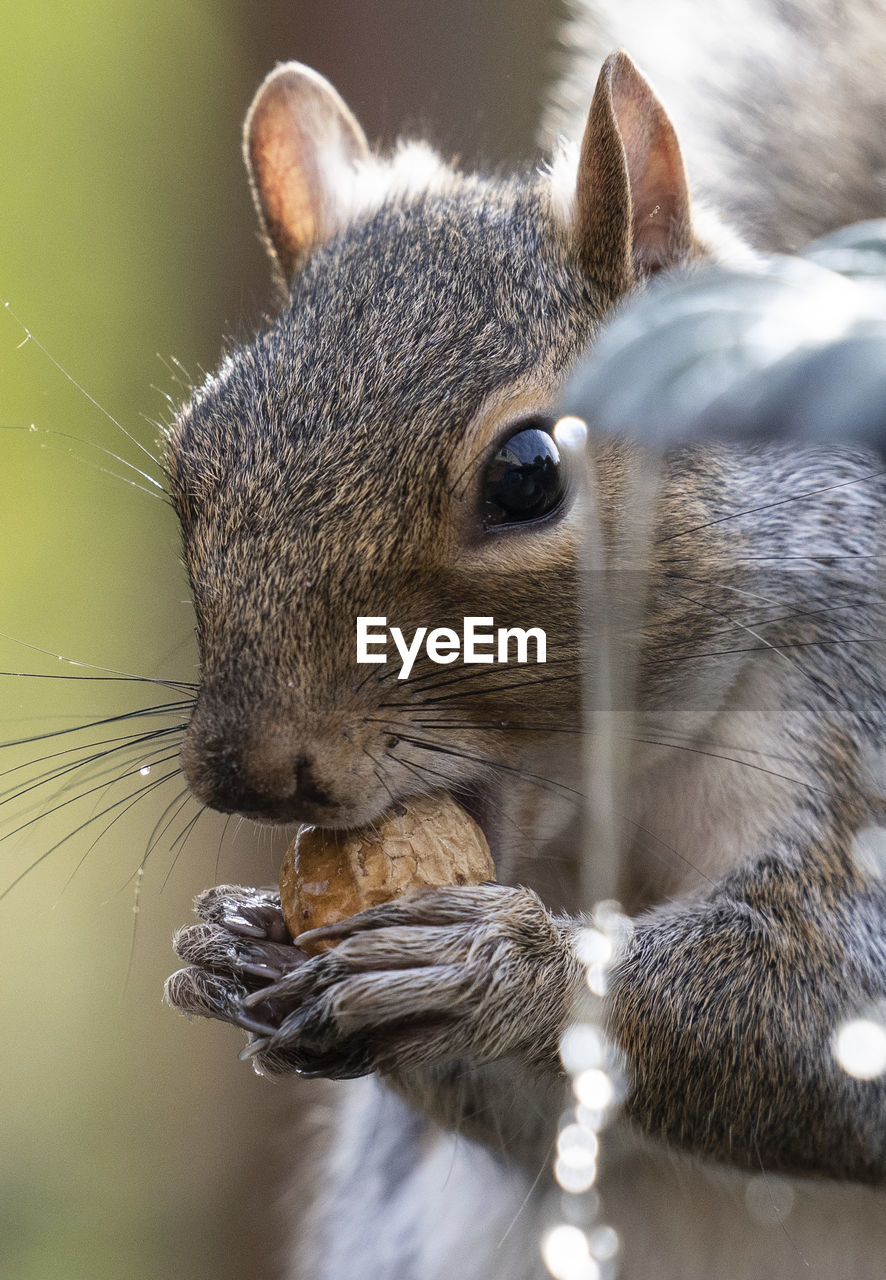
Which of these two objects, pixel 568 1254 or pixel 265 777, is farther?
pixel 568 1254

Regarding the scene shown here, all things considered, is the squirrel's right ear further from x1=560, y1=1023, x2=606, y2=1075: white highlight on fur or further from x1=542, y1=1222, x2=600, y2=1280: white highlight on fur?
x1=542, y1=1222, x2=600, y2=1280: white highlight on fur

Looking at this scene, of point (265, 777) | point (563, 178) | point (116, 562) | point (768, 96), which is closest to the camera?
point (265, 777)

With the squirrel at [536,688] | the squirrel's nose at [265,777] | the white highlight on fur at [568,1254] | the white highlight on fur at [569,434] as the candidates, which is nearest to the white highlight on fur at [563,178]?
the squirrel at [536,688]

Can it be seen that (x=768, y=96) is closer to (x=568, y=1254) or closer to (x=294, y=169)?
(x=294, y=169)

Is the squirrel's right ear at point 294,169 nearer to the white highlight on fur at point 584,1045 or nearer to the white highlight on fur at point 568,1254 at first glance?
the white highlight on fur at point 584,1045

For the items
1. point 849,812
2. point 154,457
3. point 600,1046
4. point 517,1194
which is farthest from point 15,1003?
point 849,812

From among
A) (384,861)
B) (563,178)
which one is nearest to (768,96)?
(563,178)

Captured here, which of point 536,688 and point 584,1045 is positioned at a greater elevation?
point 536,688
